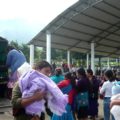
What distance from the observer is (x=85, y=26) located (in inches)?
923

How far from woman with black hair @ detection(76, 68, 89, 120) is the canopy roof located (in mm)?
10098

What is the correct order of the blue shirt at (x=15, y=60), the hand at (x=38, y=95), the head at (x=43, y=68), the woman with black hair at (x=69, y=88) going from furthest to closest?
the woman with black hair at (x=69, y=88), the blue shirt at (x=15, y=60), the head at (x=43, y=68), the hand at (x=38, y=95)

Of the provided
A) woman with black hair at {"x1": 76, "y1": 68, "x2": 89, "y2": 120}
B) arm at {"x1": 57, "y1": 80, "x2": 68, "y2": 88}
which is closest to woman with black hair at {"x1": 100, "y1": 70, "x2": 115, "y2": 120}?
woman with black hair at {"x1": 76, "y1": 68, "x2": 89, "y2": 120}

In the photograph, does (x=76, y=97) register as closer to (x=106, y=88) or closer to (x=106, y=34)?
(x=106, y=88)

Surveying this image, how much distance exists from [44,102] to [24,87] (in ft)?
0.97

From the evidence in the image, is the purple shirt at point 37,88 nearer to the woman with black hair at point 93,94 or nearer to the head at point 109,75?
the head at point 109,75

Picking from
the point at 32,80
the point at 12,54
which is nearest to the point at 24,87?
the point at 32,80

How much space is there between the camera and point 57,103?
15.0 ft

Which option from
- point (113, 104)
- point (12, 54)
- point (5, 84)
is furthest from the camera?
point (5, 84)

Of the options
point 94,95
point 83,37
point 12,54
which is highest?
point 83,37

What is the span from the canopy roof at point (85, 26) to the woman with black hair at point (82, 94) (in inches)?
398

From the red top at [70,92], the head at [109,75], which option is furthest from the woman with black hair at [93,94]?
the red top at [70,92]

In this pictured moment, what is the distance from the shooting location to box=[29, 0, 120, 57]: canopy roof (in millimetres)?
20328

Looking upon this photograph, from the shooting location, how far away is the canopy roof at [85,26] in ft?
66.7
